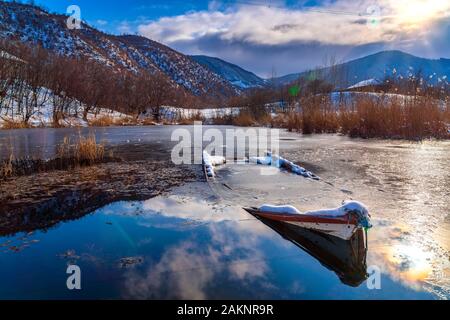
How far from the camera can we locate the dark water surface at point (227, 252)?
309cm

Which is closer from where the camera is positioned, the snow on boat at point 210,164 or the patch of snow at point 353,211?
the patch of snow at point 353,211

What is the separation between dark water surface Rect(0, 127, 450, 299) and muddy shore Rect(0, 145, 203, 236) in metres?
0.41

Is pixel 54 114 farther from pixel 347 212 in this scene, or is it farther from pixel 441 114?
pixel 347 212

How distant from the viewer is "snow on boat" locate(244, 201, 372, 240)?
12.2 ft

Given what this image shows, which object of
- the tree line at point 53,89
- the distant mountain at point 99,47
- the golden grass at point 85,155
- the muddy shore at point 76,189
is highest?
the distant mountain at point 99,47

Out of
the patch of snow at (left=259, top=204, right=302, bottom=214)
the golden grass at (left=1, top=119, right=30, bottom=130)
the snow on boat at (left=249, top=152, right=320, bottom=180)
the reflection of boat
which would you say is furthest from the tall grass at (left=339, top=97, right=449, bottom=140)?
the golden grass at (left=1, top=119, right=30, bottom=130)

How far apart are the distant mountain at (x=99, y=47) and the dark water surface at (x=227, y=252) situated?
5678cm

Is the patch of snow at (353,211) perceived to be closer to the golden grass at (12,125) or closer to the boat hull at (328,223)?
the boat hull at (328,223)

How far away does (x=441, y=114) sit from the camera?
17.8 m

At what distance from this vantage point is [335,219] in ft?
12.9

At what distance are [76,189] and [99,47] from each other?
10119 cm

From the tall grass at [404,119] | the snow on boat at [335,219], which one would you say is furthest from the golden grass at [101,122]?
the snow on boat at [335,219]

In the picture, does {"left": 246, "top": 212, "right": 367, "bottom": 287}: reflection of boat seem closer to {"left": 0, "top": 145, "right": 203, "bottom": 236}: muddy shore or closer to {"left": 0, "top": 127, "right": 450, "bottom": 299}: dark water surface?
{"left": 0, "top": 127, "right": 450, "bottom": 299}: dark water surface

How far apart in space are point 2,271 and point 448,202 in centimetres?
614
